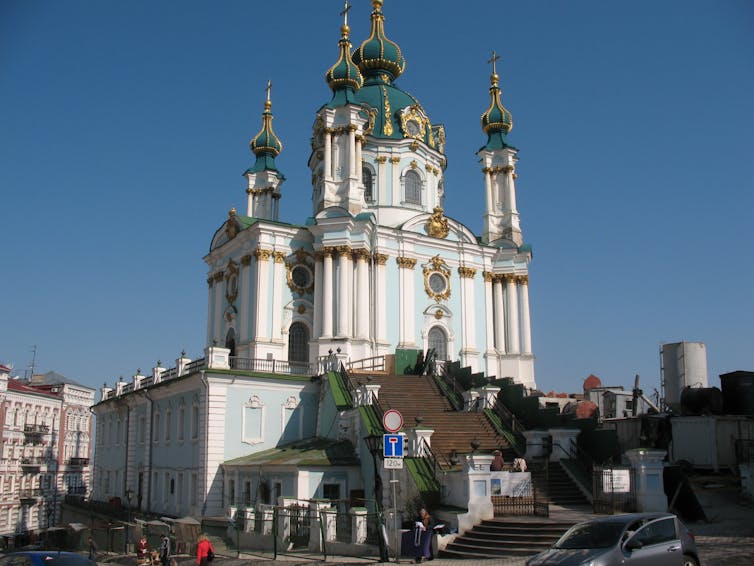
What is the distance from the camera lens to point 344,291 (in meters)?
37.7

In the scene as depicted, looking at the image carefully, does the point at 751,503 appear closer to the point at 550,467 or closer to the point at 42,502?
the point at 550,467

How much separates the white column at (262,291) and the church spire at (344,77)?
9.22 metres

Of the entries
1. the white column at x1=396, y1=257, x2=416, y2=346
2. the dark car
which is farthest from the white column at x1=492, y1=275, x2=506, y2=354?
the dark car

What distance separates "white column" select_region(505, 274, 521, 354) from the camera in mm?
43000

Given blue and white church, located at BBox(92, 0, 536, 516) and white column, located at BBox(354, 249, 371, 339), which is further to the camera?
white column, located at BBox(354, 249, 371, 339)

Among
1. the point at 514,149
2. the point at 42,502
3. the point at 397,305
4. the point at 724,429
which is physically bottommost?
the point at 42,502

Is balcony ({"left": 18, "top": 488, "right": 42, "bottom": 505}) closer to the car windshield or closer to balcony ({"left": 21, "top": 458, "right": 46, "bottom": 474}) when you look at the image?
balcony ({"left": 21, "top": 458, "right": 46, "bottom": 474})

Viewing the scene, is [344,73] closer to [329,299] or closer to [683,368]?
[329,299]

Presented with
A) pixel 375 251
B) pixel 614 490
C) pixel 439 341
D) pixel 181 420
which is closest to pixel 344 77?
pixel 375 251

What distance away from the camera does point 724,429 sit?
27.3 metres

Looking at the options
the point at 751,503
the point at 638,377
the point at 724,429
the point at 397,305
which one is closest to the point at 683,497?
the point at 751,503

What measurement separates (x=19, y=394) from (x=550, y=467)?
52.1 m

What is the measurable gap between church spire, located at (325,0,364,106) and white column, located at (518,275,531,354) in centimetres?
1358

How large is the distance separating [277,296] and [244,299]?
1.81 metres
